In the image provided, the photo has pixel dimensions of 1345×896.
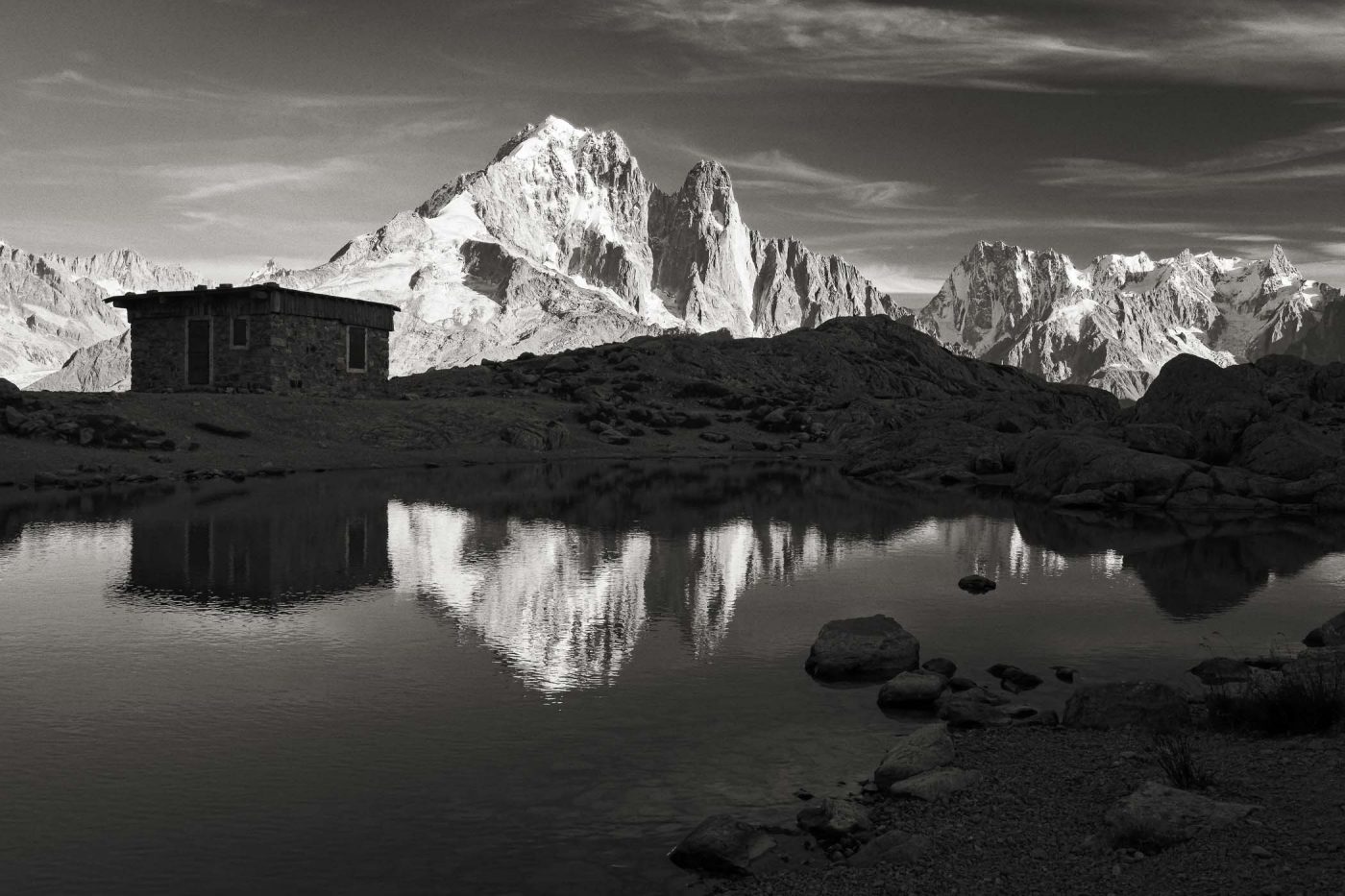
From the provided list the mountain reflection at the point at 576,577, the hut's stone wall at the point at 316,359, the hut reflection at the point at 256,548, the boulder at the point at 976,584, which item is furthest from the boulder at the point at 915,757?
the hut's stone wall at the point at 316,359

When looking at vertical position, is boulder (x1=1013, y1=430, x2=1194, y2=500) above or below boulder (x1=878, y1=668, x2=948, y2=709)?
above

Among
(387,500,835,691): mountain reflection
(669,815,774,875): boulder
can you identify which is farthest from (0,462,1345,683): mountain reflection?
A: (669,815,774,875): boulder

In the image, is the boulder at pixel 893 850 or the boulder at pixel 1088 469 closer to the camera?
the boulder at pixel 893 850

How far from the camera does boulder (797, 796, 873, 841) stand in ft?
38.4

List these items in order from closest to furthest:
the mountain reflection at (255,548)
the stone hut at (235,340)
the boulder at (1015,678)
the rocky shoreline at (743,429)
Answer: the boulder at (1015,678) < the mountain reflection at (255,548) < the rocky shoreline at (743,429) < the stone hut at (235,340)

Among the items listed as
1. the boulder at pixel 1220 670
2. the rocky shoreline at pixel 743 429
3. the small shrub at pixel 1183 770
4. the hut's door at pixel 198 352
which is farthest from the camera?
the hut's door at pixel 198 352

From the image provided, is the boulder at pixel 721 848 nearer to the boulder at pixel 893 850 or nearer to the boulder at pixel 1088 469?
the boulder at pixel 893 850

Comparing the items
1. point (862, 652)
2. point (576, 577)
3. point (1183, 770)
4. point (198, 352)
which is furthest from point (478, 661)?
point (198, 352)

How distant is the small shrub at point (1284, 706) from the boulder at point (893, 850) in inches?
229

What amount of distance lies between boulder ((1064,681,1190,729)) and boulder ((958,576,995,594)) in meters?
11.6

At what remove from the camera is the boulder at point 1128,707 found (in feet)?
49.4

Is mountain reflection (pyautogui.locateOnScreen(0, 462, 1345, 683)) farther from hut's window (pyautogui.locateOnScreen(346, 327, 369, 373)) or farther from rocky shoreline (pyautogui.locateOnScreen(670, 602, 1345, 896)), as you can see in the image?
hut's window (pyautogui.locateOnScreen(346, 327, 369, 373))

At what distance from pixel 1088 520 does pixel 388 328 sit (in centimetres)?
5110

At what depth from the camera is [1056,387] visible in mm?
116375
